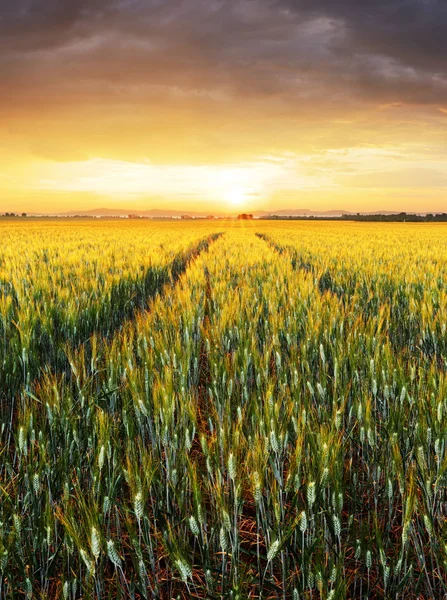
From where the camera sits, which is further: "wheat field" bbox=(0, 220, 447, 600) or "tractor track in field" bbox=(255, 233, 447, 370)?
"tractor track in field" bbox=(255, 233, 447, 370)

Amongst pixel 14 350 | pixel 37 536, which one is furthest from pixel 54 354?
pixel 37 536

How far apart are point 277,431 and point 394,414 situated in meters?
0.63

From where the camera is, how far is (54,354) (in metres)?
3.85

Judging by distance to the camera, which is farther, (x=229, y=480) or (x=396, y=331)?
(x=396, y=331)

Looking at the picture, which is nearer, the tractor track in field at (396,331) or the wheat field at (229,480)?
the wheat field at (229,480)

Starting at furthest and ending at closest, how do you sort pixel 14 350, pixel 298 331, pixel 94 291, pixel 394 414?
pixel 94 291 → pixel 298 331 → pixel 14 350 → pixel 394 414

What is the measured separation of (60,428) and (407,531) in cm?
157

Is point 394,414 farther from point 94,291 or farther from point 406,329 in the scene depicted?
point 94,291

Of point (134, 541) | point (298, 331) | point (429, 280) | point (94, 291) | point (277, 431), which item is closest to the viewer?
point (134, 541)

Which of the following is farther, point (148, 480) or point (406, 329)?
point (406, 329)

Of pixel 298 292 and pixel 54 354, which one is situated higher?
pixel 298 292

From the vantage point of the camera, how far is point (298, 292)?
508 cm

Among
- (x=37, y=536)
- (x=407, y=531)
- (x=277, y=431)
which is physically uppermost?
(x=277, y=431)

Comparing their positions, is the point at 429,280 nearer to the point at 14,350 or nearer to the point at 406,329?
the point at 406,329
